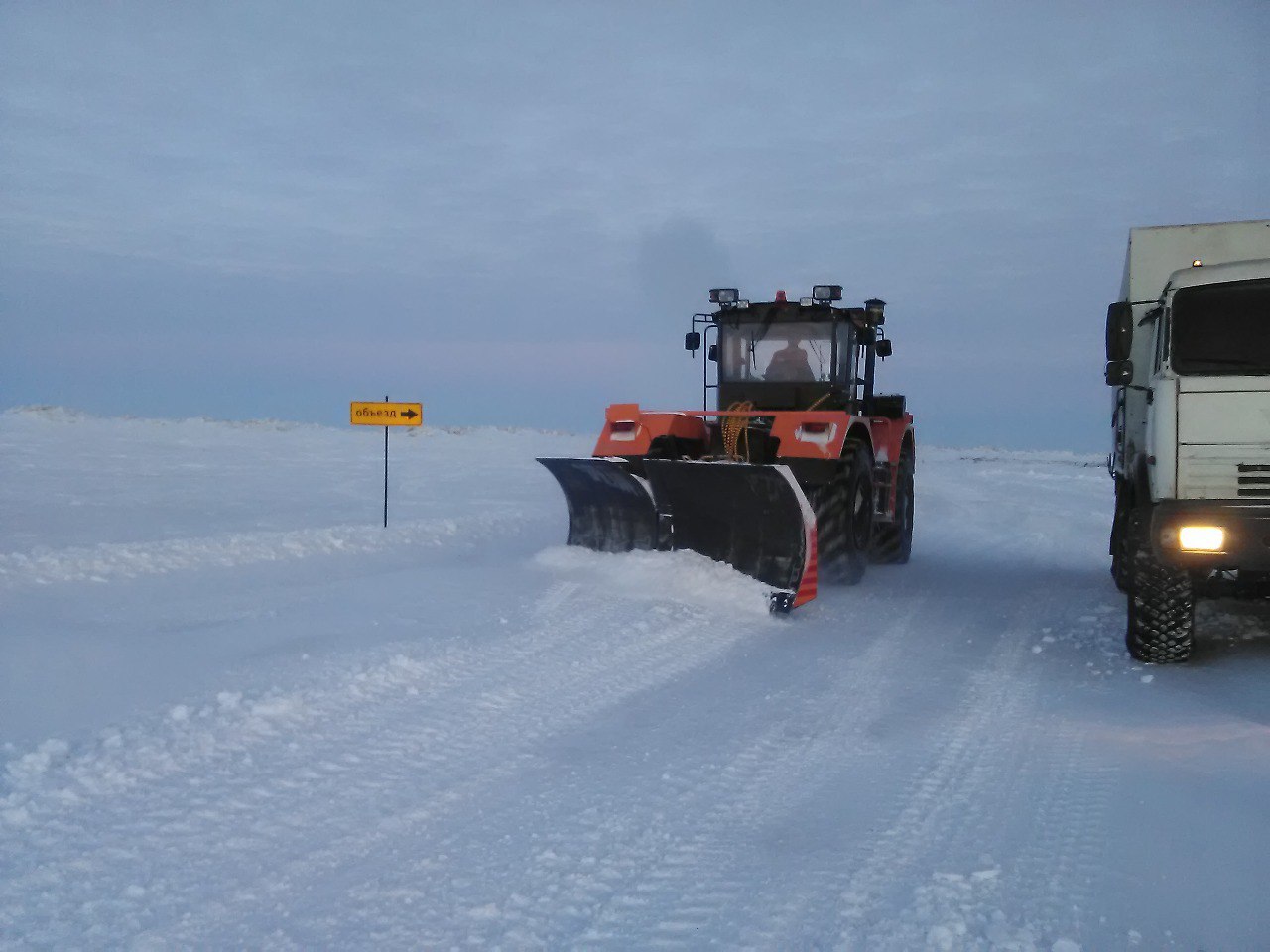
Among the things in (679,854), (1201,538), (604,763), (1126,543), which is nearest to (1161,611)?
(1201,538)

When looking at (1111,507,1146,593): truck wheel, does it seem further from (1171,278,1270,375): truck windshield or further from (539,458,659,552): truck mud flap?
(539,458,659,552): truck mud flap

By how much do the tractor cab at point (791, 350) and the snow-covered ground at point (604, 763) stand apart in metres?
2.04

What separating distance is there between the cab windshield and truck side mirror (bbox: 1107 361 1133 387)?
2.89 m

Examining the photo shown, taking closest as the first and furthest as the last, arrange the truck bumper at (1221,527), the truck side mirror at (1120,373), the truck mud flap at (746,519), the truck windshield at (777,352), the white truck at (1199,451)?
the truck bumper at (1221,527) → the white truck at (1199,451) → the truck side mirror at (1120,373) → the truck mud flap at (746,519) → the truck windshield at (777,352)

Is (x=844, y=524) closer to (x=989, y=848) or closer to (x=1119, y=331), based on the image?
(x=1119, y=331)

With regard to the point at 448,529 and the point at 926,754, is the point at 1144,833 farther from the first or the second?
the point at 448,529

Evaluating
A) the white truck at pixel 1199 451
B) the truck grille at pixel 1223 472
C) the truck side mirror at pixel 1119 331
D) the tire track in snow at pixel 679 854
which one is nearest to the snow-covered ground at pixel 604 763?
the tire track in snow at pixel 679 854

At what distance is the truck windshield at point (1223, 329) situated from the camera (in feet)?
17.9

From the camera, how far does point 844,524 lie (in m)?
8.02

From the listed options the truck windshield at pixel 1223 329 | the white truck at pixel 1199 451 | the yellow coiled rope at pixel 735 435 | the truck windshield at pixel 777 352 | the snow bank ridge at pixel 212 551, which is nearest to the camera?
the white truck at pixel 1199 451

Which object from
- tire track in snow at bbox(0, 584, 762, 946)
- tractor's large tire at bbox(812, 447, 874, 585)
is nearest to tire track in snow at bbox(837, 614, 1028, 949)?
tire track in snow at bbox(0, 584, 762, 946)

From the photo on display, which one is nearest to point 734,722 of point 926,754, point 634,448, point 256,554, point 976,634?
point 926,754

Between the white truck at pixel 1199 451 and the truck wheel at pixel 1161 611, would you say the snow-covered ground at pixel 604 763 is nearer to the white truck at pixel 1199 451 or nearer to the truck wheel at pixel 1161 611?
the truck wheel at pixel 1161 611

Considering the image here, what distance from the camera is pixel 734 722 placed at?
14.5 ft
